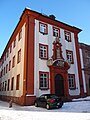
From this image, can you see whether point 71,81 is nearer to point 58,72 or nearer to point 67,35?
point 58,72

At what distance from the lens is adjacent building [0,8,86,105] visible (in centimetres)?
1730

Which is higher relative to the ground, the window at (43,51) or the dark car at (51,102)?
the window at (43,51)

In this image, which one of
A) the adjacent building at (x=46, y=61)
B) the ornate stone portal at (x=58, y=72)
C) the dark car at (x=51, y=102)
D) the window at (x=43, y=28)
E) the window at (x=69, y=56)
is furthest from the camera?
the window at (x=69, y=56)

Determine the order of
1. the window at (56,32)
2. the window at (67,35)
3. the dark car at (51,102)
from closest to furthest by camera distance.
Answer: the dark car at (51,102) → the window at (56,32) → the window at (67,35)

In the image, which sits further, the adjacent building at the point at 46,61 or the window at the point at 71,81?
the window at the point at 71,81

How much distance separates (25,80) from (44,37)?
6915mm

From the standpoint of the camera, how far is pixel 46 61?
19.1m

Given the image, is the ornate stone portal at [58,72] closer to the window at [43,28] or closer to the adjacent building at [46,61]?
the adjacent building at [46,61]

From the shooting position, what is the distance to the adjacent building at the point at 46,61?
17297 millimetres

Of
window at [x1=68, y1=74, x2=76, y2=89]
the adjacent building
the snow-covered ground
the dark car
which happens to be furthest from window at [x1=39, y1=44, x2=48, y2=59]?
the snow-covered ground

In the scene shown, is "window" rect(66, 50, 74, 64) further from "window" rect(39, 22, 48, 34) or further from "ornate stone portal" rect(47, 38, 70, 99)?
"window" rect(39, 22, 48, 34)

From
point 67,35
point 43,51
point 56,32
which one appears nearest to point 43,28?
point 56,32

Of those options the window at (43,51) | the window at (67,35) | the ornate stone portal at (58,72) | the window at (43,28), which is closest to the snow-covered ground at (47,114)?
the ornate stone portal at (58,72)

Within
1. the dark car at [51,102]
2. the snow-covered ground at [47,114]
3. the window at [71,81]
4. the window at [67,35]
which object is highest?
the window at [67,35]
